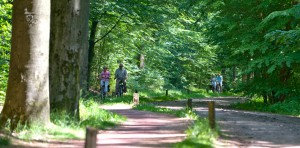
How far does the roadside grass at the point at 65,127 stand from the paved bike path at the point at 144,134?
0.40m

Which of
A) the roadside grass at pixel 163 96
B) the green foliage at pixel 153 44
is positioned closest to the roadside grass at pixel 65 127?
the green foliage at pixel 153 44

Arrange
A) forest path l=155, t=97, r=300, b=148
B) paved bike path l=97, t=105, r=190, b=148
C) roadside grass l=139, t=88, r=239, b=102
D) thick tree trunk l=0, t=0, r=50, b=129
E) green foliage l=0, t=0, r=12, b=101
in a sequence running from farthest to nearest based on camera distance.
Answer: roadside grass l=139, t=88, r=239, b=102 → green foliage l=0, t=0, r=12, b=101 → forest path l=155, t=97, r=300, b=148 → thick tree trunk l=0, t=0, r=50, b=129 → paved bike path l=97, t=105, r=190, b=148

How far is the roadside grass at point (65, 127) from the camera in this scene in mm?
8922

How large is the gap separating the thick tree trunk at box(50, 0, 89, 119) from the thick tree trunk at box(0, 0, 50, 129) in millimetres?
1168

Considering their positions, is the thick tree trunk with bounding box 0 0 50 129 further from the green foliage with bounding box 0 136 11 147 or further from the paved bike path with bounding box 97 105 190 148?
the paved bike path with bounding box 97 105 190 148

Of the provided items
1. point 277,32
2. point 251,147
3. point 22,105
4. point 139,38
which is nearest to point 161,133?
point 251,147

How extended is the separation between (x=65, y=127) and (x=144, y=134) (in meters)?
1.82

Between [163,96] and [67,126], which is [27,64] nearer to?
[67,126]

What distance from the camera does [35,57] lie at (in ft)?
30.1

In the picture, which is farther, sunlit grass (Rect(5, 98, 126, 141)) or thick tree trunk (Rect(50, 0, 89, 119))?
thick tree trunk (Rect(50, 0, 89, 119))

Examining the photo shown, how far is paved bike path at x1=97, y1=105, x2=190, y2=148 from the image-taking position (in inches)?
342

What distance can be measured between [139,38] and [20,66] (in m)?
23.6

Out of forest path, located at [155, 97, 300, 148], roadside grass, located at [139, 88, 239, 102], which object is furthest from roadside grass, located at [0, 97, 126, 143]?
roadside grass, located at [139, 88, 239, 102]

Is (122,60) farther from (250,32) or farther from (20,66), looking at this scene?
(20,66)
